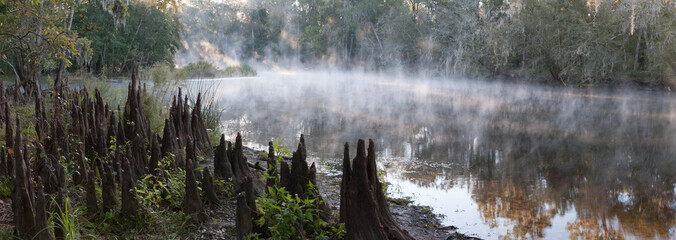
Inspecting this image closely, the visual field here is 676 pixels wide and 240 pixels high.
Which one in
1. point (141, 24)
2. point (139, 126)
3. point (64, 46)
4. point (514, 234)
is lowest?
point (514, 234)

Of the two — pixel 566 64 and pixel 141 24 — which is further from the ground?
pixel 141 24

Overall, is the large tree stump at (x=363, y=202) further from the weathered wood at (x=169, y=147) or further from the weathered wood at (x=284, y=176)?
the weathered wood at (x=169, y=147)

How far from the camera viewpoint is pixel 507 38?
Answer: 24.3 meters

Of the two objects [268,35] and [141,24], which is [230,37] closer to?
[268,35]

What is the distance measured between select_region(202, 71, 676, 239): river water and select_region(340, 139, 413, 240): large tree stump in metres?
1.64

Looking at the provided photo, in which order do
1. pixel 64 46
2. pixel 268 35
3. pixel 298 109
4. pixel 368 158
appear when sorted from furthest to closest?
pixel 268 35
pixel 298 109
pixel 64 46
pixel 368 158

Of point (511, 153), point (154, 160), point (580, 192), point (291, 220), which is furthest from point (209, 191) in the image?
point (511, 153)

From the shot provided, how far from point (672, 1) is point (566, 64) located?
15.2 feet

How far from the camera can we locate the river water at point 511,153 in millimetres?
5258

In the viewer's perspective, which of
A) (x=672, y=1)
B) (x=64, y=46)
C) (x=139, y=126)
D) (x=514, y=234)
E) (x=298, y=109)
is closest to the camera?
(x=514, y=234)

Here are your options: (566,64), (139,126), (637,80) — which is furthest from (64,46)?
(637,80)

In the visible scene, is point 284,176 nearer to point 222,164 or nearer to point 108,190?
point 222,164

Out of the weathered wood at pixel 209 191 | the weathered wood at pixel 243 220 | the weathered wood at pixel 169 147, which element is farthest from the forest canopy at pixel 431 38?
the weathered wood at pixel 243 220

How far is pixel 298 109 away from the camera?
15555 millimetres
